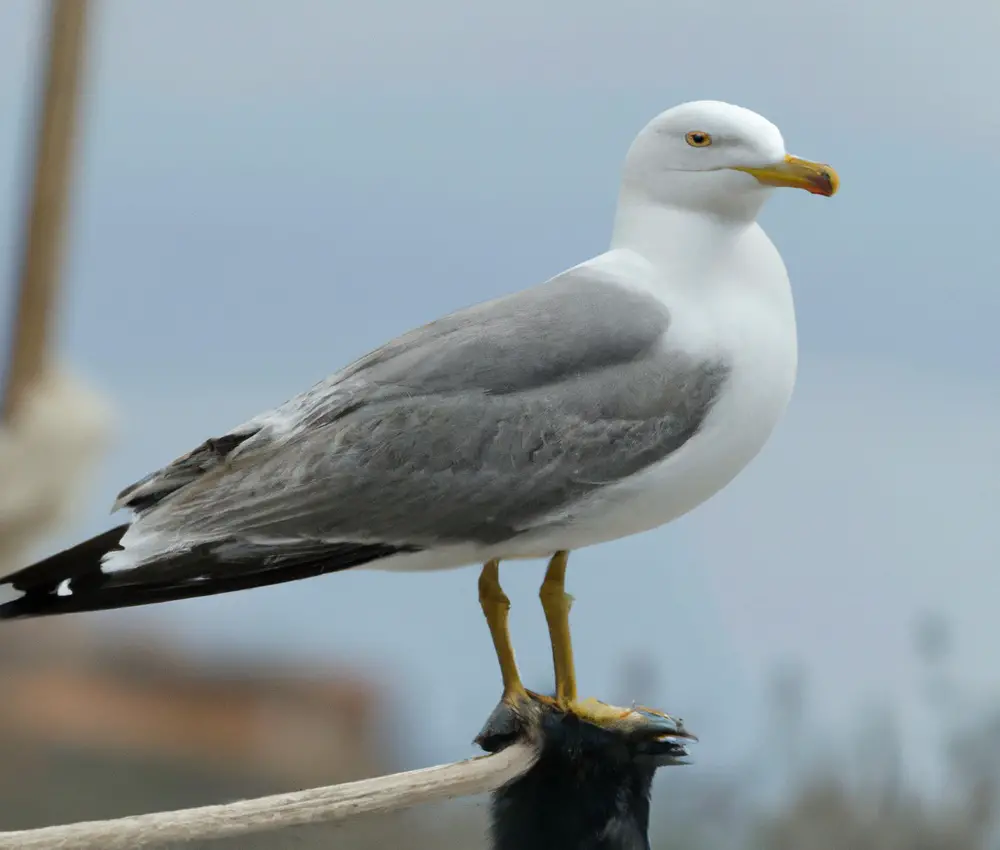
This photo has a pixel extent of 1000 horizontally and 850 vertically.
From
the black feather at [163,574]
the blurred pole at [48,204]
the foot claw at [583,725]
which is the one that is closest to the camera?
the black feather at [163,574]

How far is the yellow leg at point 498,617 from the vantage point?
786 mm

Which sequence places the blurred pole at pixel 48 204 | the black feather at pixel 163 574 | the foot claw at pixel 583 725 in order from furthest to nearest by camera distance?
the blurred pole at pixel 48 204, the foot claw at pixel 583 725, the black feather at pixel 163 574

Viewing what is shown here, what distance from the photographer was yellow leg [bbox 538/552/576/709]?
0.79 m

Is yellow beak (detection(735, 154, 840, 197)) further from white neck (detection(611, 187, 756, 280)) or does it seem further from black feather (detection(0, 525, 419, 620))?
black feather (detection(0, 525, 419, 620))

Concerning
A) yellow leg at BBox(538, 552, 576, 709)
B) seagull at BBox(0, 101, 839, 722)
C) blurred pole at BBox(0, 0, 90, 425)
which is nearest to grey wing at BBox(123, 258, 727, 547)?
seagull at BBox(0, 101, 839, 722)

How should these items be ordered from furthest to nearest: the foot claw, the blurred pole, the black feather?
the blurred pole, the foot claw, the black feather

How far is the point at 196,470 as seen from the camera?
0.73 meters

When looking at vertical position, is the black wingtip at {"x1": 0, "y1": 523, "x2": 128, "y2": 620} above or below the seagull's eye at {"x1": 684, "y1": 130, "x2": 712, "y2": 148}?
below

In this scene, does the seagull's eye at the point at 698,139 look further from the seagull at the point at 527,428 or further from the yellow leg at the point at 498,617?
the yellow leg at the point at 498,617

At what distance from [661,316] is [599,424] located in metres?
0.07

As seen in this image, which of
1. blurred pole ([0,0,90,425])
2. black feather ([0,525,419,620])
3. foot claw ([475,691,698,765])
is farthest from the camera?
blurred pole ([0,0,90,425])

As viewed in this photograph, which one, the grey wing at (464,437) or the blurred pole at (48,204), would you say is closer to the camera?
the grey wing at (464,437)

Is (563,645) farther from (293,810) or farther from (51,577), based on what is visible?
(51,577)

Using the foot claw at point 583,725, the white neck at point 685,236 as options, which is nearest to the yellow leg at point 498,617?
the foot claw at point 583,725
